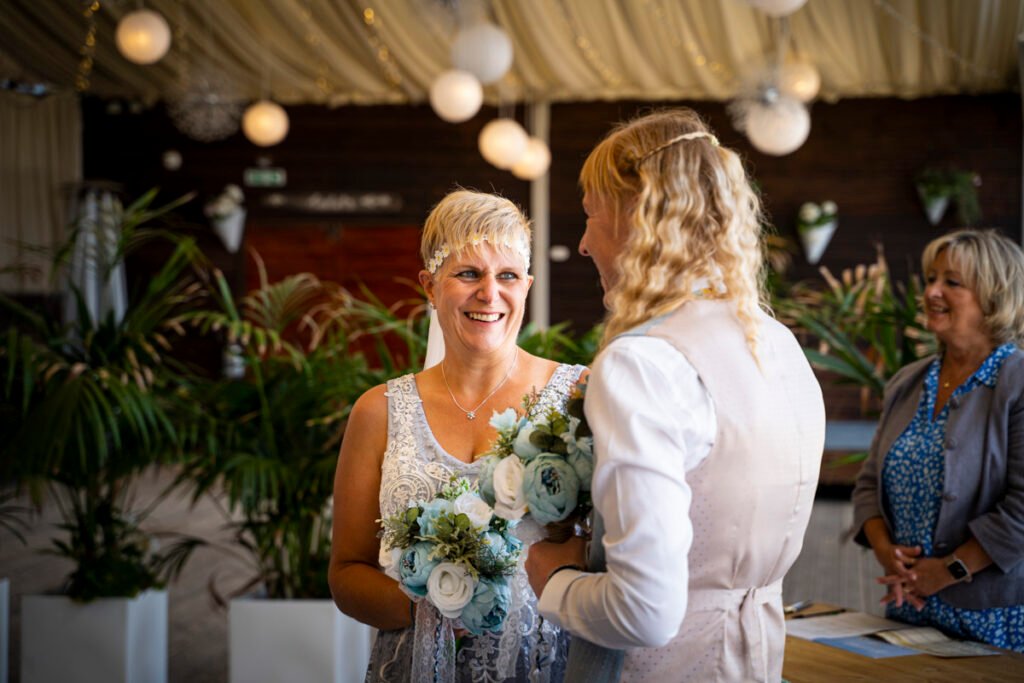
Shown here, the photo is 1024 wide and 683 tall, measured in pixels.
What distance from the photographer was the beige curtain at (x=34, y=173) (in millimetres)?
11195

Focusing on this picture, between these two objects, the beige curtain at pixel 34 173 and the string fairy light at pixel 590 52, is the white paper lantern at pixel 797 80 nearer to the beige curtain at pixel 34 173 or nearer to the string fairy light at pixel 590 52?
the string fairy light at pixel 590 52

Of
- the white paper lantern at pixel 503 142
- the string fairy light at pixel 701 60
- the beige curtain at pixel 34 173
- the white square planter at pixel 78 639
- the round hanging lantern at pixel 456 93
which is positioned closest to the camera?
the white square planter at pixel 78 639

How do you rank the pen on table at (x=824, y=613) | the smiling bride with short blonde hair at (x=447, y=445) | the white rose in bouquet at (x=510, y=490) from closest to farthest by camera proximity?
the white rose in bouquet at (x=510, y=490) → the smiling bride with short blonde hair at (x=447, y=445) → the pen on table at (x=824, y=613)

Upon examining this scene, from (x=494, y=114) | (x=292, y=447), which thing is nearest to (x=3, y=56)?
(x=494, y=114)

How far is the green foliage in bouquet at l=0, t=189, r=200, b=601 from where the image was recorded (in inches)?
145

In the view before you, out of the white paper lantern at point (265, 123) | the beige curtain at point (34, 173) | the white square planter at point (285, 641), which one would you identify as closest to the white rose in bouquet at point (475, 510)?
the white square planter at point (285, 641)

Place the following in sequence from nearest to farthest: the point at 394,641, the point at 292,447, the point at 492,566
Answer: the point at 492,566
the point at 394,641
the point at 292,447

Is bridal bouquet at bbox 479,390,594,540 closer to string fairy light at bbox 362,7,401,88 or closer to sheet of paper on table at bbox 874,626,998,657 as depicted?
sheet of paper on table at bbox 874,626,998,657

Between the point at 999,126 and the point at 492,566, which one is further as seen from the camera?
the point at 999,126

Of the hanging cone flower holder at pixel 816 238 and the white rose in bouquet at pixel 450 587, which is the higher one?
the hanging cone flower holder at pixel 816 238

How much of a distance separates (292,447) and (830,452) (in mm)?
5495

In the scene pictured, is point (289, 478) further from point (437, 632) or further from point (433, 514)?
point (433, 514)

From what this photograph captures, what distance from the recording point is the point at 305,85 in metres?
12.3

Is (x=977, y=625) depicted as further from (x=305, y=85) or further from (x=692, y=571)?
(x=305, y=85)
